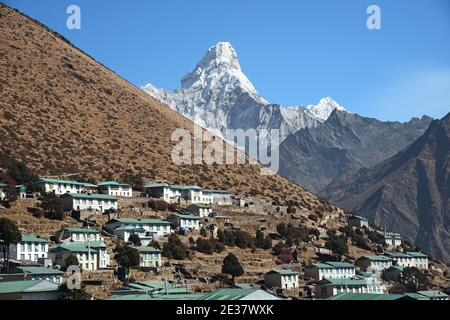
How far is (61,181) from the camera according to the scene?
9669 centimetres

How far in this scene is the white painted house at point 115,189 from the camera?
99750 millimetres

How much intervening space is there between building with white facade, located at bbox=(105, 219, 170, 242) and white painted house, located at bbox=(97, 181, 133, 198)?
35.7 feet

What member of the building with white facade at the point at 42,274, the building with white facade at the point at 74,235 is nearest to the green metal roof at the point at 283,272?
the building with white facade at the point at 74,235

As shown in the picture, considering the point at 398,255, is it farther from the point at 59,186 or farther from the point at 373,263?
the point at 59,186

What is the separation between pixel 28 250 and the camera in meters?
73.6

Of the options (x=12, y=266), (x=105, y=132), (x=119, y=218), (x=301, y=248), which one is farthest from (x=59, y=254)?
(x=105, y=132)

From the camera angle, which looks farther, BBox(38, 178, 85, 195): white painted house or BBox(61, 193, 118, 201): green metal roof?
BBox(38, 178, 85, 195): white painted house

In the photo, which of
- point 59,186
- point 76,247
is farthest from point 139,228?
point 59,186

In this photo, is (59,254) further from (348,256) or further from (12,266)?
(348,256)

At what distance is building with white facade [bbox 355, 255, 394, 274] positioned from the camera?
98750 millimetres

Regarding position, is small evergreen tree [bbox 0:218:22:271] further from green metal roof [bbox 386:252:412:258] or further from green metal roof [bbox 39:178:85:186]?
green metal roof [bbox 386:252:412:258]

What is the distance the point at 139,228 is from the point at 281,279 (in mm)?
17387

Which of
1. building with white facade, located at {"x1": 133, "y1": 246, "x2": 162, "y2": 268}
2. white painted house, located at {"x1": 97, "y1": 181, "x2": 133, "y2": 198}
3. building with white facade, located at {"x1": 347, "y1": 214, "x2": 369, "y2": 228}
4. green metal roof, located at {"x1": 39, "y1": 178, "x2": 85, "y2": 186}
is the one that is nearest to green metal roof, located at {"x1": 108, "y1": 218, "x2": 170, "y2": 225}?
building with white facade, located at {"x1": 133, "y1": 246, "x2": 162, "y2": 268}

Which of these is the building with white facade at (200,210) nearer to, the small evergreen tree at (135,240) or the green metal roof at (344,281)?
the small evergreen tree at (135,240)
